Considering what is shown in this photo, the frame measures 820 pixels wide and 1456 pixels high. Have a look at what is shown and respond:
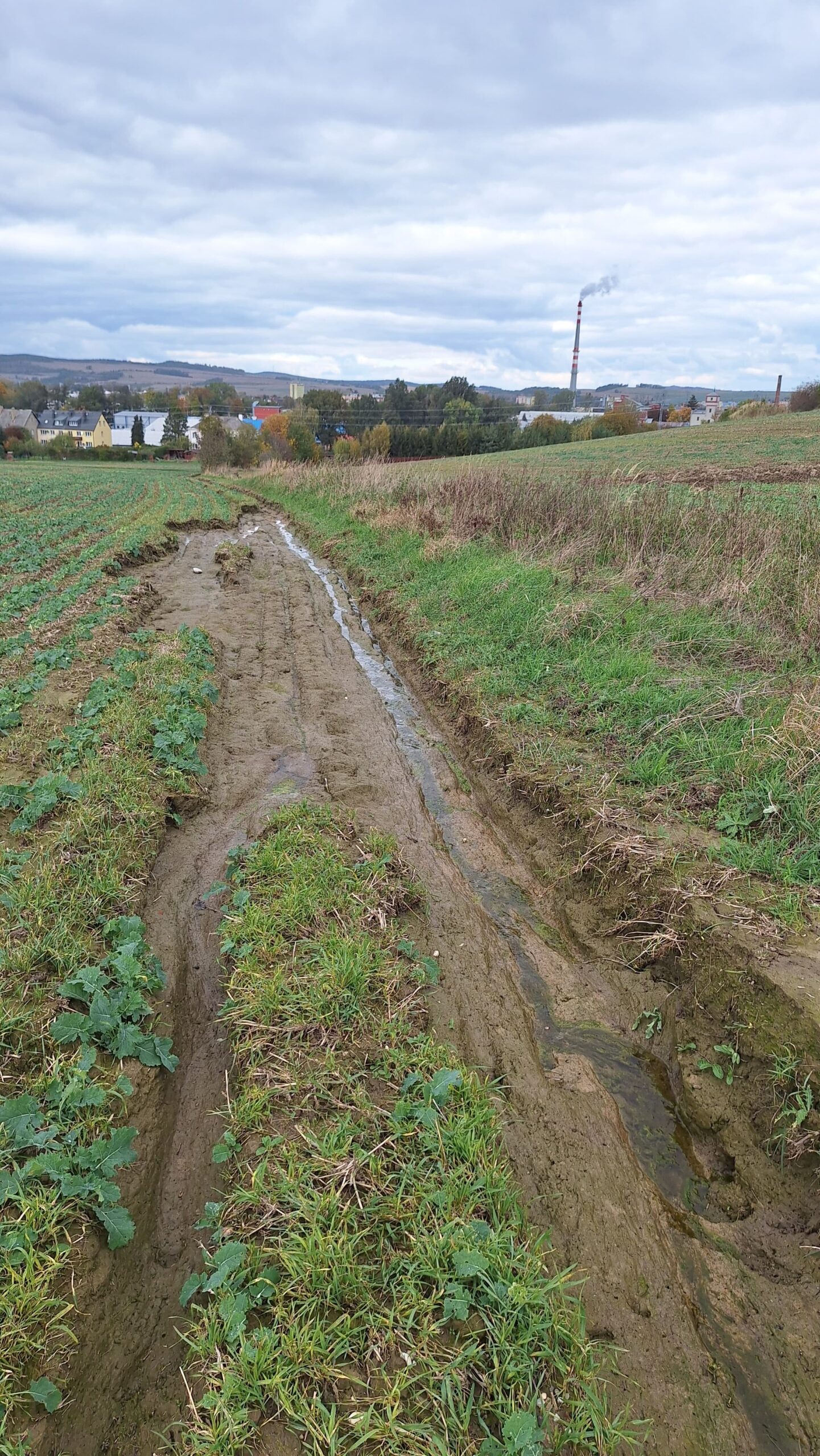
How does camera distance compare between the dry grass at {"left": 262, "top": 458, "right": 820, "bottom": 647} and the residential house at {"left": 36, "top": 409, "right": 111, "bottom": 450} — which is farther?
the residential house at {"left": 36, "top": 409, "right": 111, "bottom": 450}

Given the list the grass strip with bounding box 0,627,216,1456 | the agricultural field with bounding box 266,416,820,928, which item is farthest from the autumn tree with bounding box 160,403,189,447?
the grass strip with bounding box 0,627,216,1456

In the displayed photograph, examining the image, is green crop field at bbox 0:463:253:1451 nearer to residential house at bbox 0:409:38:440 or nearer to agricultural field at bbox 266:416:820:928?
agricultural field at bbox 266:416:820:928

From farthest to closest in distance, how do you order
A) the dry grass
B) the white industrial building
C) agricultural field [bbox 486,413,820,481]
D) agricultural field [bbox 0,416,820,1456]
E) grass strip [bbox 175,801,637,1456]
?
1. the white industrial building
2. agricultural field [bbox 486,413,820,481]
3. the dry grass
4. agricultural field [bbox 0,416,820,1456]
5. grass strip [bbox 175,801,637,1456]

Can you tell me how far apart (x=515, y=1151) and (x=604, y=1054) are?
2.84 feet

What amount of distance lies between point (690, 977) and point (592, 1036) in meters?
0.65

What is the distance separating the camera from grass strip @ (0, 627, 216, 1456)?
2273mm

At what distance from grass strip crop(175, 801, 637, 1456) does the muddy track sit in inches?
6.3

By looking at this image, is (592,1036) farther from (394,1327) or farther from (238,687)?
(238,687)

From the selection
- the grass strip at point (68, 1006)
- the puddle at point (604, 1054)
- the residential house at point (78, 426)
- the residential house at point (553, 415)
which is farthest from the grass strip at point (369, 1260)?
the residential house at point (78, 426)

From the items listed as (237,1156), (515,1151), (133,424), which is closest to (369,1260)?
(237,1156)

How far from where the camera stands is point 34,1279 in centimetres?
227

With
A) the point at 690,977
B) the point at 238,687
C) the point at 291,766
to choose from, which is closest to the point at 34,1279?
the point at 690,977

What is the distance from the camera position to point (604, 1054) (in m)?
3.63

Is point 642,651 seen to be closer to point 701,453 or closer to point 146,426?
point 701,453
